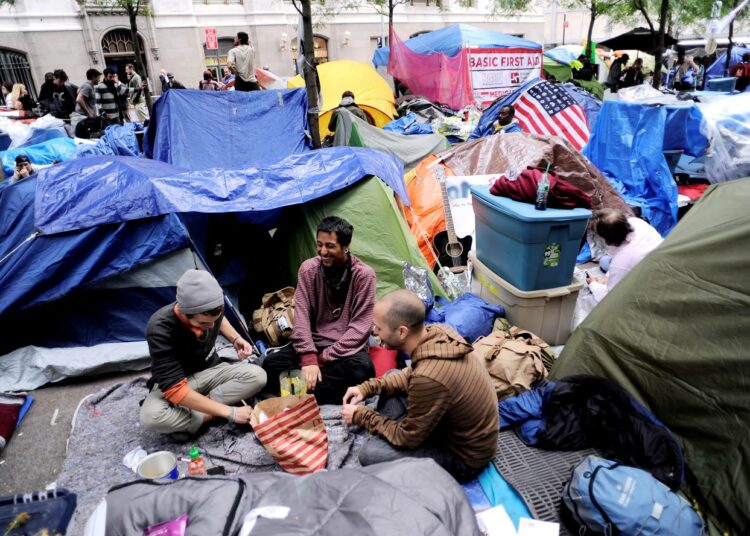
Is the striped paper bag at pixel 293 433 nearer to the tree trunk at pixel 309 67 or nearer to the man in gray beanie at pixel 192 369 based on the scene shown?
the man in gray beanie at pixel 192 369

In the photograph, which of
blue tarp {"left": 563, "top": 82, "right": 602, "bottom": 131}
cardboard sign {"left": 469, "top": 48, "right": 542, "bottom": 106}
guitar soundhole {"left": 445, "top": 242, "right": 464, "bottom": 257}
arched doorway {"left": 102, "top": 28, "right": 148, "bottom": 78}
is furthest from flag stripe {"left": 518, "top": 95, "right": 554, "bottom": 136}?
arched doorway {"left": 102, "top": 28, "right": 148, "bottom": 78}

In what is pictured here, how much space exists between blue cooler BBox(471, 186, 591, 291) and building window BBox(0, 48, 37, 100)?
696 inches

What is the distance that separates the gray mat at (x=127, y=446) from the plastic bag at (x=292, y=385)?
195mm

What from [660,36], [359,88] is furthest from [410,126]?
[660,36]

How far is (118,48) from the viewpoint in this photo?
1723 centimetres

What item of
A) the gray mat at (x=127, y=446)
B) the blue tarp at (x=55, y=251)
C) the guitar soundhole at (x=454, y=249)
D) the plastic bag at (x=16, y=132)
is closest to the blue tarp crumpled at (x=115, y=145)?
the plastic bag at (x=16, y=132)

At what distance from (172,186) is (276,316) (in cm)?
122

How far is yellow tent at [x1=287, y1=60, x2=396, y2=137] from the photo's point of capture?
1024 cm

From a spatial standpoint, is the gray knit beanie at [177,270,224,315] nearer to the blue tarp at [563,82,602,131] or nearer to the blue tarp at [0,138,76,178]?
the blue tarp at [0,138,76,178]

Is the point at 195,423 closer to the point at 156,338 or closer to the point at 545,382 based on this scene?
the point at 156,338

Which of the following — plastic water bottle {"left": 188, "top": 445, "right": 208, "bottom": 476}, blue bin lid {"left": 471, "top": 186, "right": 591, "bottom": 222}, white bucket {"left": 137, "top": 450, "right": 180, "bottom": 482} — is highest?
blue bin lid {"left": 471, "top": 186, "right": 591, "bottom": 222}

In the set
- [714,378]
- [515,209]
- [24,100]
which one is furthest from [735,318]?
[24,100]

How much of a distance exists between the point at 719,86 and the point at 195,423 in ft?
46.0

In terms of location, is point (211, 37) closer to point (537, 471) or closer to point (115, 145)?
point (115, 145)
